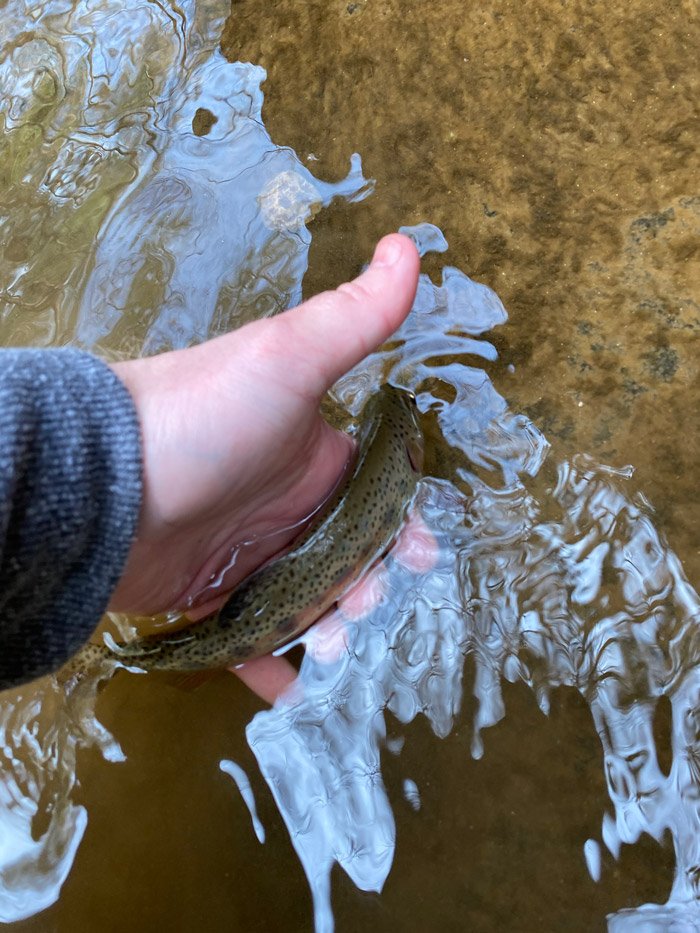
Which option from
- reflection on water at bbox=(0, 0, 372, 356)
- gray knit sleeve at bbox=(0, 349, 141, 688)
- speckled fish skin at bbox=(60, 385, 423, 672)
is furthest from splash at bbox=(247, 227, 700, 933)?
gray knit sleeve at bbox=(0, 349, 141, 688)

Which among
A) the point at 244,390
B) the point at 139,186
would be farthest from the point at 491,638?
the point at 139,186

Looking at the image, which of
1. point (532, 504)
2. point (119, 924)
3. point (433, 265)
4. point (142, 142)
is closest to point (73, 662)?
point (119, 924)

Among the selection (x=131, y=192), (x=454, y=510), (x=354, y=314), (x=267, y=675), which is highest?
(x=354, y=314)

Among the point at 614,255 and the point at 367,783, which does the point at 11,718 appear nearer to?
the point at 367,783

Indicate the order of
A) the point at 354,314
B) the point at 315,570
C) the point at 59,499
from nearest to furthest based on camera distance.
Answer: the point at 59,499 → the point at 354,314 → the point at 315,570

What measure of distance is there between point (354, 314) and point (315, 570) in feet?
3.13

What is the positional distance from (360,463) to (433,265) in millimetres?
806

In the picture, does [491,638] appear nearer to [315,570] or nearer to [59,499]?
[315,570]

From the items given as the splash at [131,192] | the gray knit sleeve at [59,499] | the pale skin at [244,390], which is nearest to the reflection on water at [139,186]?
the splash at [131,192]

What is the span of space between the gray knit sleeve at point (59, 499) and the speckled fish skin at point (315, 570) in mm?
638

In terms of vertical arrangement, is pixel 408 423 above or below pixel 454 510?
above

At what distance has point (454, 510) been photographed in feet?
9.08

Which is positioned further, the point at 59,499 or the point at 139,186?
the point at 139,186

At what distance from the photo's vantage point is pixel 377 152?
318cm
